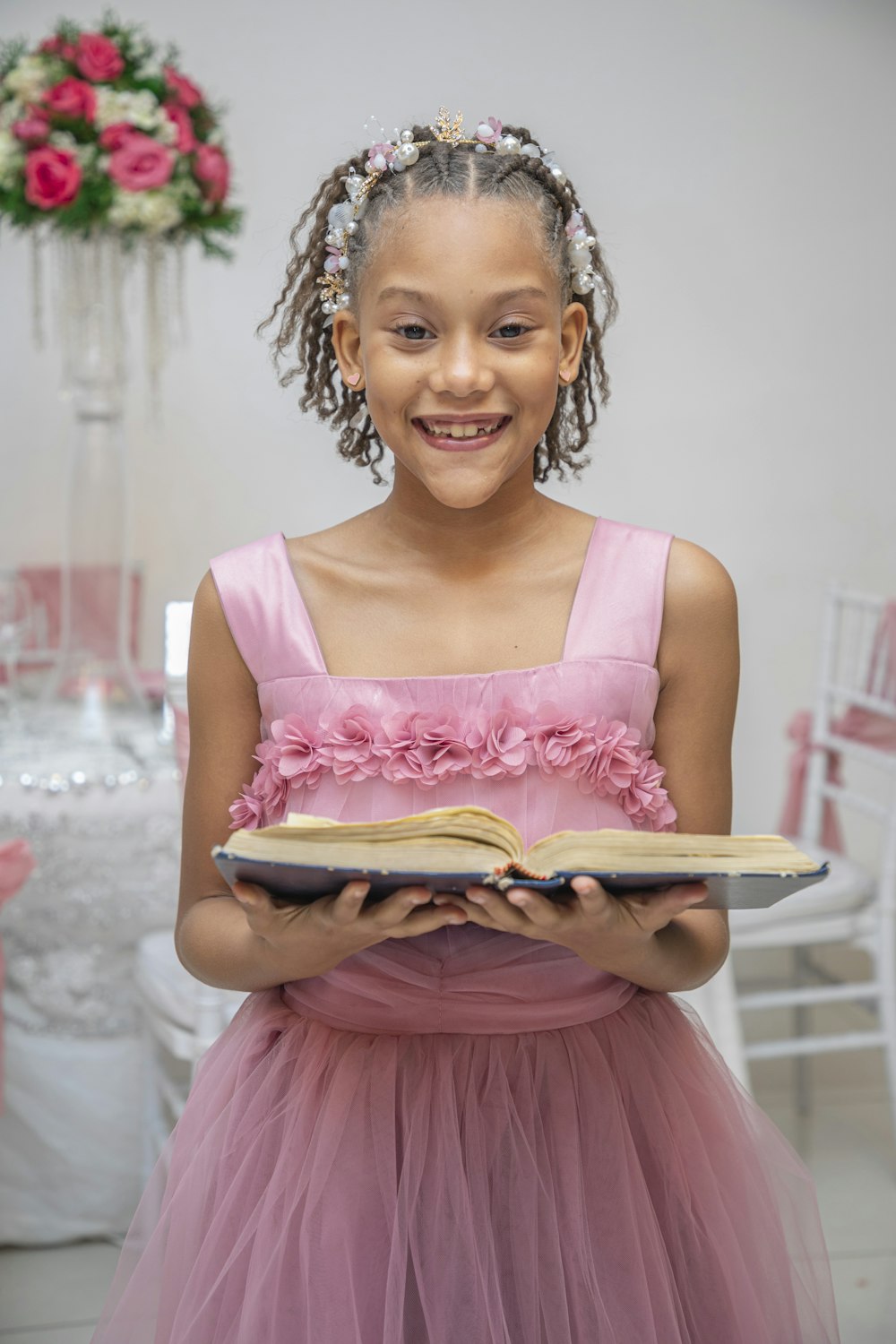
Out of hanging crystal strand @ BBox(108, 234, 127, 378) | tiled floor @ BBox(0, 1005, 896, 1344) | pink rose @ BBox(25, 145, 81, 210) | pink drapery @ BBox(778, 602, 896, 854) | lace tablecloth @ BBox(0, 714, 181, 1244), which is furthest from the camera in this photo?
pink drapery @ BBox(778, 602, 896, 854)

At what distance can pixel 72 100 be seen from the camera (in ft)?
8.16

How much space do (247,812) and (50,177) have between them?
175 centimetres

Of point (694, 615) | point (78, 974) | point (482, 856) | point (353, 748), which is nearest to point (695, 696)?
point (694, 615)

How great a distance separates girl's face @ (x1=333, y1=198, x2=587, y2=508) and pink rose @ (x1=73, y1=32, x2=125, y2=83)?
5.66 feet

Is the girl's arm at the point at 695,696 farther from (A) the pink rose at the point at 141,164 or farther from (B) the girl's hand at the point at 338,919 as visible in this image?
(A) the pink rose at the point at 141,164

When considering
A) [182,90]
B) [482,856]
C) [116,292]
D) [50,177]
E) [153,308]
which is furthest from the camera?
[153,308]

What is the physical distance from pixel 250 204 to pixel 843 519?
1808mm

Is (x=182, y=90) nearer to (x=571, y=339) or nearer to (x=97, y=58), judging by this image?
(x=97, y=58)

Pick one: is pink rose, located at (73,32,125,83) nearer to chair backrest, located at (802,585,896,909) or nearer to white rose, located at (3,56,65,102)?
white rose, located at (3,56,65,102)

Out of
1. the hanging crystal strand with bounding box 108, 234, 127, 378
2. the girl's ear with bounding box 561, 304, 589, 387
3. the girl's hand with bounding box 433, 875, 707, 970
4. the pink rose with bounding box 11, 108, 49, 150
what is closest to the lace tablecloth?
the hanging crystal strand with bounding box 108, 234, 127, 378

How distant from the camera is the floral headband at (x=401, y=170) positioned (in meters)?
1.08

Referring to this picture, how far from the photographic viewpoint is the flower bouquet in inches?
98.0

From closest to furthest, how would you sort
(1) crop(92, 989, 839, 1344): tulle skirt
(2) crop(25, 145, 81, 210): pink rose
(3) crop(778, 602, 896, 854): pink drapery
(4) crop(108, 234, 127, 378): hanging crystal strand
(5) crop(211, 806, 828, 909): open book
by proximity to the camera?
(5) crop(211, 806, 828, 909): open book, (1) crop(92, 989, 839, 1344): tulle skirt, (2) crop(25, 145, 81, 210): pink rose, (4) crop(108, 234, 127, 378): hanging crystal strand, (3) crop(778, 602, 896, 854): pink drapery

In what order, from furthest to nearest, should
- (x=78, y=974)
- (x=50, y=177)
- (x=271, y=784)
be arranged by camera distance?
1. (x=50, y=177)
2. (x=78, y=974)
3. (x=271, y=784)
